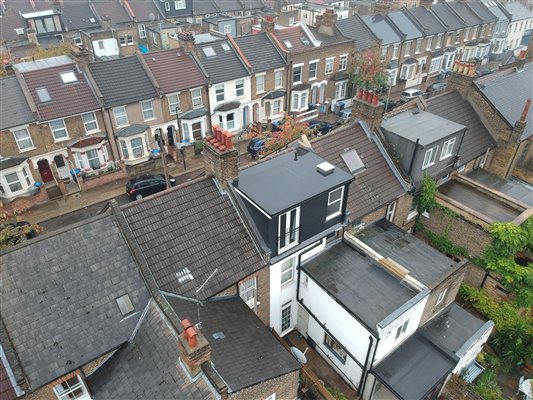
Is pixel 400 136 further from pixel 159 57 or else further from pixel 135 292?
pixel 159 57

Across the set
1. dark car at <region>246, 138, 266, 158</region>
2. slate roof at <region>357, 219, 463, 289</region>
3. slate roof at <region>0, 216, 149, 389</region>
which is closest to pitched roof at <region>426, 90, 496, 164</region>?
slate roof at <region>357, 219, 463, 289</region>

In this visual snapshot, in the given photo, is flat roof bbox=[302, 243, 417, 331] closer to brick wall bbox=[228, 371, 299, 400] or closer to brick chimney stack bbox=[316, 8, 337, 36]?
brick wall bbox=[228, 371, 299, 400]

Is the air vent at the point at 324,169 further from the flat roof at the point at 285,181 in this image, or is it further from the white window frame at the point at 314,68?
the white window frame at the point at 314,68

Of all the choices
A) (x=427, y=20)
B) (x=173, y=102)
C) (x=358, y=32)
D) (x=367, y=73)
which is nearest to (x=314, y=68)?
(x=367, y=73)

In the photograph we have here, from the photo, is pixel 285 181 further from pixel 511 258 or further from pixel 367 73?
pixel 367 73

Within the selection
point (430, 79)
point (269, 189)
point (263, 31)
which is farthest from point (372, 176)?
point (430, 79)
